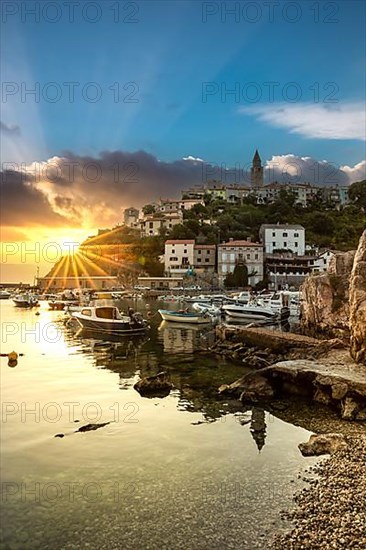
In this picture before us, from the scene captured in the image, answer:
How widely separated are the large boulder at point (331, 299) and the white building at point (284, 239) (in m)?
68.2

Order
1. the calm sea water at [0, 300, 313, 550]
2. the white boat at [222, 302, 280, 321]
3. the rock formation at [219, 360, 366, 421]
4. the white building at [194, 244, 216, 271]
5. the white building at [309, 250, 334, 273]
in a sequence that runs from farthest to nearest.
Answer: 1. the white building at [194, 244, 216, 271]
2. the white building at [309, 250, 334, 273]
3. the white boat at [222, 302, 280, 321]
4. the rock formation at [219, 360, 366, 421]
5. the calm sea water at [0, 300, 313, 550]

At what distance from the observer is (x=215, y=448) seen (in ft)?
46.3

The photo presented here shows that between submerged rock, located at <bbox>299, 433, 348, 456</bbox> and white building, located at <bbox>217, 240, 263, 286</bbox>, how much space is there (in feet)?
297

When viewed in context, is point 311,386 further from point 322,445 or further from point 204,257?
point 204,257

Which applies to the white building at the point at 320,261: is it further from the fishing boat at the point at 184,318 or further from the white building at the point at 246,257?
the fishing boat at the point at 184,318

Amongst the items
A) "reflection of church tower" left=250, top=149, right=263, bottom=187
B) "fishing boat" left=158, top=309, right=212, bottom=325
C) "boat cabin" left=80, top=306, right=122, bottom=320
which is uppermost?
"reflection of church tower" left=250, top=149, right=263, bottom=187

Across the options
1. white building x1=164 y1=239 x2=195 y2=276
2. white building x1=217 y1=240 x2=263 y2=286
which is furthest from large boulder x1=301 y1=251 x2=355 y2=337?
white building x1=164 y1=239 x2=195 y2=276

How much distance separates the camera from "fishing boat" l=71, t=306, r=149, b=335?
40062mm

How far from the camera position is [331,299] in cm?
3969

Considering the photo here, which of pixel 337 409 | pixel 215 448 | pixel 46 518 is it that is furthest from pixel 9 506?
pixel 337 409

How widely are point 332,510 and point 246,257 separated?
96227 millimetres

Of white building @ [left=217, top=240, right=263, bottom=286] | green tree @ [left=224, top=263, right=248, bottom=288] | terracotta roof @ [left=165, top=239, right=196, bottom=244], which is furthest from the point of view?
terracotta roof @ [left=165, top=239, right=196, bottom=244]

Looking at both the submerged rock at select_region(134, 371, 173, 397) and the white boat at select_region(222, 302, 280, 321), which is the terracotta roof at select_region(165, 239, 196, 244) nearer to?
the white boat at select_region(222, 302, 280, 321)

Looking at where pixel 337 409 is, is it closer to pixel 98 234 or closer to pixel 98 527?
A: pixel 98 527
